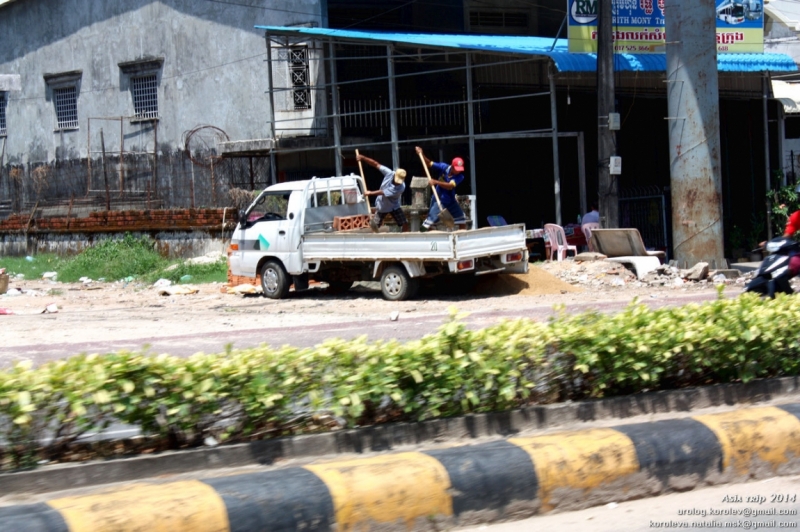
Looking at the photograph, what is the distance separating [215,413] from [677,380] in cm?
358

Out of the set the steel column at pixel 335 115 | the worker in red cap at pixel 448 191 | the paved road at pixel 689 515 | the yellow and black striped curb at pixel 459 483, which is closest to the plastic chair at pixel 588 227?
the worker in red cap at pixel 448 191

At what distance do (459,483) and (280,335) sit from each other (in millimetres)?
6885

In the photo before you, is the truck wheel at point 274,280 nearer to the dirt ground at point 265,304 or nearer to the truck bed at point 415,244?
the dirt ground at point 265,304

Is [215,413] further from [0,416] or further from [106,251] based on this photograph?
[106,251]

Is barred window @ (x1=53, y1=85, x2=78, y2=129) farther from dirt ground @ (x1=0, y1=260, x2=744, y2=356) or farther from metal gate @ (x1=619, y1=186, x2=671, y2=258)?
metal gate @ (x1=619, y1=186, x2=671, y2=258)

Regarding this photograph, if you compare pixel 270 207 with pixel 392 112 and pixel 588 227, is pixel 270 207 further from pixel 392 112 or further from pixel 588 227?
A: pixel 588 227

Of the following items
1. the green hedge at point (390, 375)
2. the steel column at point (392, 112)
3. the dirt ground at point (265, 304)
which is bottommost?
the dirt ground at point (265, 304)

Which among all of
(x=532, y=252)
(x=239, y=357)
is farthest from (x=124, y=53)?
(x=239, y=357)

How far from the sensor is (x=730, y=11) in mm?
20938

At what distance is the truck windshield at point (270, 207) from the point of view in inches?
633

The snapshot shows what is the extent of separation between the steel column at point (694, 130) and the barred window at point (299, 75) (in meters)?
8.65

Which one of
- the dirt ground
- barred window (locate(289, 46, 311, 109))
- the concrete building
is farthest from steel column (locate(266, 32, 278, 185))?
the dirt ground

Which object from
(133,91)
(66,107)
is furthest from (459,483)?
(66,107)

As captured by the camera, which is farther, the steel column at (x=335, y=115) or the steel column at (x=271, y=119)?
the steel column at (x=271, y=119)
